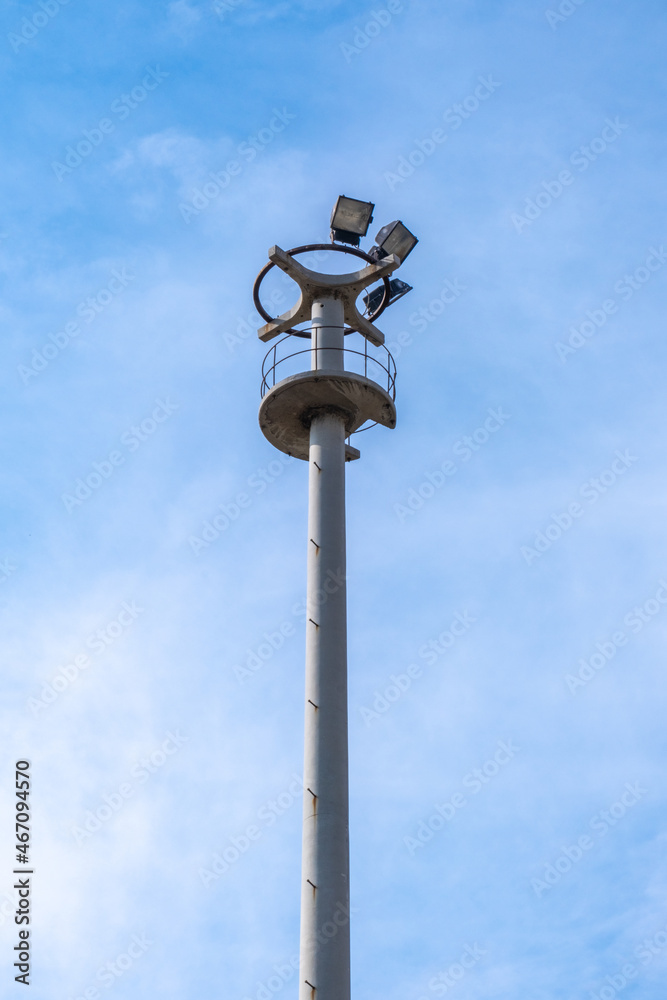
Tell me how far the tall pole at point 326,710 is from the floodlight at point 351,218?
1.80 m

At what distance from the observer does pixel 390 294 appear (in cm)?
3722

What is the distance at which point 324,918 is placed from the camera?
28500 millimetres

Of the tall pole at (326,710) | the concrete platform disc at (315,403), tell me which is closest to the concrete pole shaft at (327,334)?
the tall pole at (326,710)

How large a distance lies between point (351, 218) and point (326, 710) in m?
13.4

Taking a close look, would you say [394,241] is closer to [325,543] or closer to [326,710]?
[325,543]

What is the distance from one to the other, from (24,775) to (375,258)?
52.2 ft

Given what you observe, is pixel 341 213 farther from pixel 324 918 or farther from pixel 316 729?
pixel 324 918

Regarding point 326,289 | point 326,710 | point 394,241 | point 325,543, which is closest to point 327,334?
point 326,289

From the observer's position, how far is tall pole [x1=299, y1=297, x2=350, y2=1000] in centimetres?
2831

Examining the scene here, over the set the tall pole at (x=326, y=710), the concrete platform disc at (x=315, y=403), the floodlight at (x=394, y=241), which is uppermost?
the floodlight at (x=394, y=241)

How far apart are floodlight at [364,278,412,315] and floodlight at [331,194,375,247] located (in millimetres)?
1628

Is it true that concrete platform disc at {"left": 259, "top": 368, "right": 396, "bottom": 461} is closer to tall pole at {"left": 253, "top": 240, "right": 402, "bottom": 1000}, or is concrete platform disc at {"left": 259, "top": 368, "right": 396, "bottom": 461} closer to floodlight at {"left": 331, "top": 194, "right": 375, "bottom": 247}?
tall pole at {"left": 253, "top": 240, "right": 402, "bottom": 1000}

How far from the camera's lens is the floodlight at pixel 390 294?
1459 inches

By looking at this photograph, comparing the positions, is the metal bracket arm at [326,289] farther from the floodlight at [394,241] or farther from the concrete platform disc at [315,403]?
the concrete platform disc at [315,403]
